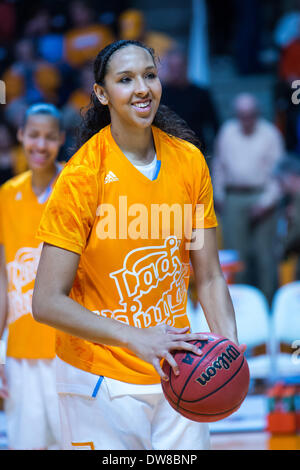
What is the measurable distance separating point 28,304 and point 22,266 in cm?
20

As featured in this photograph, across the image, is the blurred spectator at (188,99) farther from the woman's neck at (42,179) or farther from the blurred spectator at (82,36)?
the woman's neck at (42,179)

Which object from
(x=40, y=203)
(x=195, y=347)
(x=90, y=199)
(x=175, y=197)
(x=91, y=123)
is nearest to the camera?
(x=195, y=347)

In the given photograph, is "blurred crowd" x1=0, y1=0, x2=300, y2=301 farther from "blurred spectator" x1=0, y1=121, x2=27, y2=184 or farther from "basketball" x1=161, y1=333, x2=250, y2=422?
"basketball" x1=161, y1=333, x2=250, y2=422

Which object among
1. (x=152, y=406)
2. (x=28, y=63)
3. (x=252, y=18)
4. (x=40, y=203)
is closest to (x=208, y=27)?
(x=252, y=18)

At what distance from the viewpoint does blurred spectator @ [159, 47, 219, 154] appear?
22.1 ft

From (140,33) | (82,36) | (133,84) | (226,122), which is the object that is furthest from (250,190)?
(133,84)

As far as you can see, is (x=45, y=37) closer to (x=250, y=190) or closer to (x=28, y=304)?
(x=250, y=190)

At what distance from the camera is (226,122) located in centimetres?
748

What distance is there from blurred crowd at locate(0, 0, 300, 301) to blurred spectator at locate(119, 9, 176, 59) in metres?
0.01

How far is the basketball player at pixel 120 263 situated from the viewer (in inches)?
97.3

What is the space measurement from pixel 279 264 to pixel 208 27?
11.2 ft

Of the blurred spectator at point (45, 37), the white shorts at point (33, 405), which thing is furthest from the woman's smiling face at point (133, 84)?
the blurred spectator at point (45, 37)
